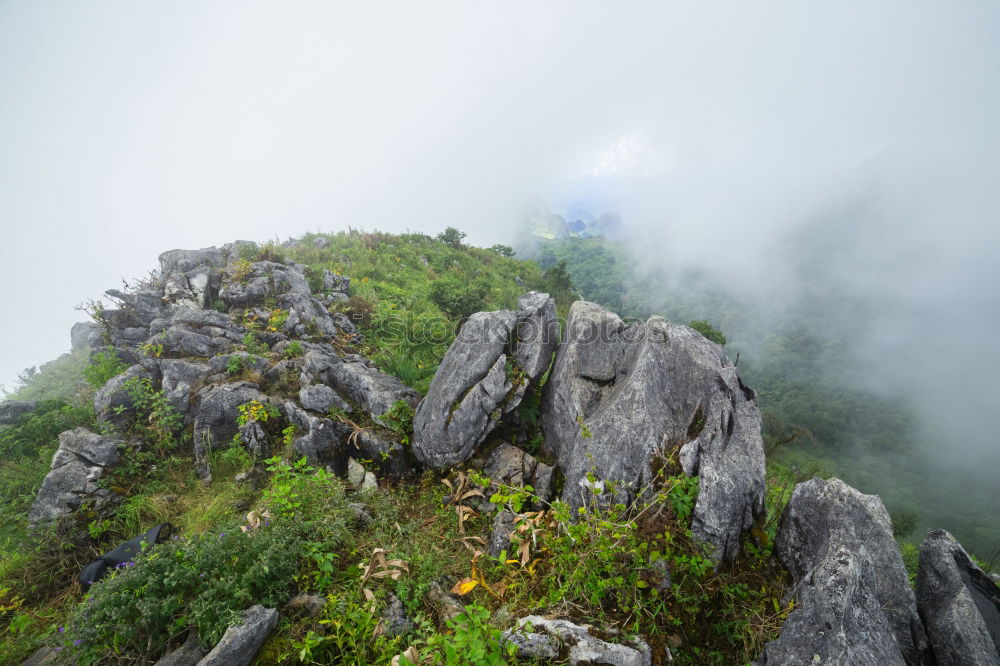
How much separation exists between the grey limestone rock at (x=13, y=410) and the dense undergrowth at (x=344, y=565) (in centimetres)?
92

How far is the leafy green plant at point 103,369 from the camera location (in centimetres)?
936

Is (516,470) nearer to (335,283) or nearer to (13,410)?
(335,283)

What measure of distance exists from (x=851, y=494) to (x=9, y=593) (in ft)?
42.4

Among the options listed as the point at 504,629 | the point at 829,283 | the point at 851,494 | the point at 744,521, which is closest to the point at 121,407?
the point at 504,629

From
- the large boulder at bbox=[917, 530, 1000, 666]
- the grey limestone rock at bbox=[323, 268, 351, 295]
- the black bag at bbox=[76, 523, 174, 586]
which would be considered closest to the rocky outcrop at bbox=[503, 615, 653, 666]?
the large boulder at bbox=[917, 530, 1000, 666]

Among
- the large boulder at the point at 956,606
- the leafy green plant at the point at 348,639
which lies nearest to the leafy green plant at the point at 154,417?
the leafy green plant at the point at 348,639

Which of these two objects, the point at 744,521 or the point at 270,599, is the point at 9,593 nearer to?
the point at 270,599

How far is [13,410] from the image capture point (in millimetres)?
8992

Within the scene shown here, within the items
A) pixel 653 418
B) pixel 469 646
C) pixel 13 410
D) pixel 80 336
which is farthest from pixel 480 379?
pixel 80 336

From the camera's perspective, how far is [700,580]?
4676 millimetres

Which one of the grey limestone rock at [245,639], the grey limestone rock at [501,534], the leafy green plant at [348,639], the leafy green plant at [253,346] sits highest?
the leafy green plant at [253,346]

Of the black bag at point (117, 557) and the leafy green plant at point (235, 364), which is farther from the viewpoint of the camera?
the leafy green plant at point (235, 364)

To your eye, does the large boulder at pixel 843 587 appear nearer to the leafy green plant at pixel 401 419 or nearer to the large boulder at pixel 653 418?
the large boulder at pixel 653 418

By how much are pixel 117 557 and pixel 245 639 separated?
13.1 ft
